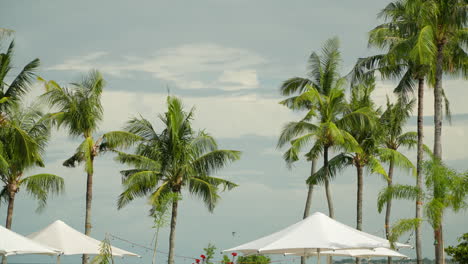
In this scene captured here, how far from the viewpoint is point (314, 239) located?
16.5m

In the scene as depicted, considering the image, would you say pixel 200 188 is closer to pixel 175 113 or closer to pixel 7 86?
pixel 175 113

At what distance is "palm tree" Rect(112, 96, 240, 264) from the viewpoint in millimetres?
28797

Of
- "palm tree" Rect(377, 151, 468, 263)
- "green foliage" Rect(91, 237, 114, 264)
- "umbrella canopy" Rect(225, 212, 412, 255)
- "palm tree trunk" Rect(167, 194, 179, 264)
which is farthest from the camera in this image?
"palm tree trunk" Rect(167, 194, 179, 264)

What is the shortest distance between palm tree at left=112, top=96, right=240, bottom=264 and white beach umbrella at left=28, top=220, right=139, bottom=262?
732 centimetres

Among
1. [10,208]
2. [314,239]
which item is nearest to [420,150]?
[314,239]

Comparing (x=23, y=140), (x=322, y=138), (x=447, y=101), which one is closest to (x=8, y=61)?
(x=23, y=140)

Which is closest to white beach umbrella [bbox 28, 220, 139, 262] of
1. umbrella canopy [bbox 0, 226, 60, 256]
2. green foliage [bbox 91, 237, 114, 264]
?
umbrella canopy [bbox 0, 226, 60, 256]

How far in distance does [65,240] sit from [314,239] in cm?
787

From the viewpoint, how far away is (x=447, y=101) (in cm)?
2798

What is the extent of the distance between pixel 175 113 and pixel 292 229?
512 inches

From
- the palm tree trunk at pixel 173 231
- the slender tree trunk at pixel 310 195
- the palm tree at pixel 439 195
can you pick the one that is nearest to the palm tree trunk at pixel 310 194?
the slender tree trunk at pixel 310 195

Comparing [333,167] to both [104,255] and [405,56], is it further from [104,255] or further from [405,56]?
[104,255]

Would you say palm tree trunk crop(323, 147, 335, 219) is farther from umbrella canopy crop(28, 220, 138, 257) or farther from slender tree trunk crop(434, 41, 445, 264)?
umbrella canopy crop(28, 220, 138, 257)

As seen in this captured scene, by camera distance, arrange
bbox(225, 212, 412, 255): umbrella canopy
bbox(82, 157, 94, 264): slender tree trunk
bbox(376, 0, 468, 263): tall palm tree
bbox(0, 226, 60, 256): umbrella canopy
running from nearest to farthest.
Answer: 1. bbox(225, 212, 412, 255): umbrella canopy
2. bbox(0, 226, 60, 256): umbrella canopy
3. bbox(376, 0, 468, 263): tall palm tree
4. bbox(82, 157, 94, 264): slender tree trunk
